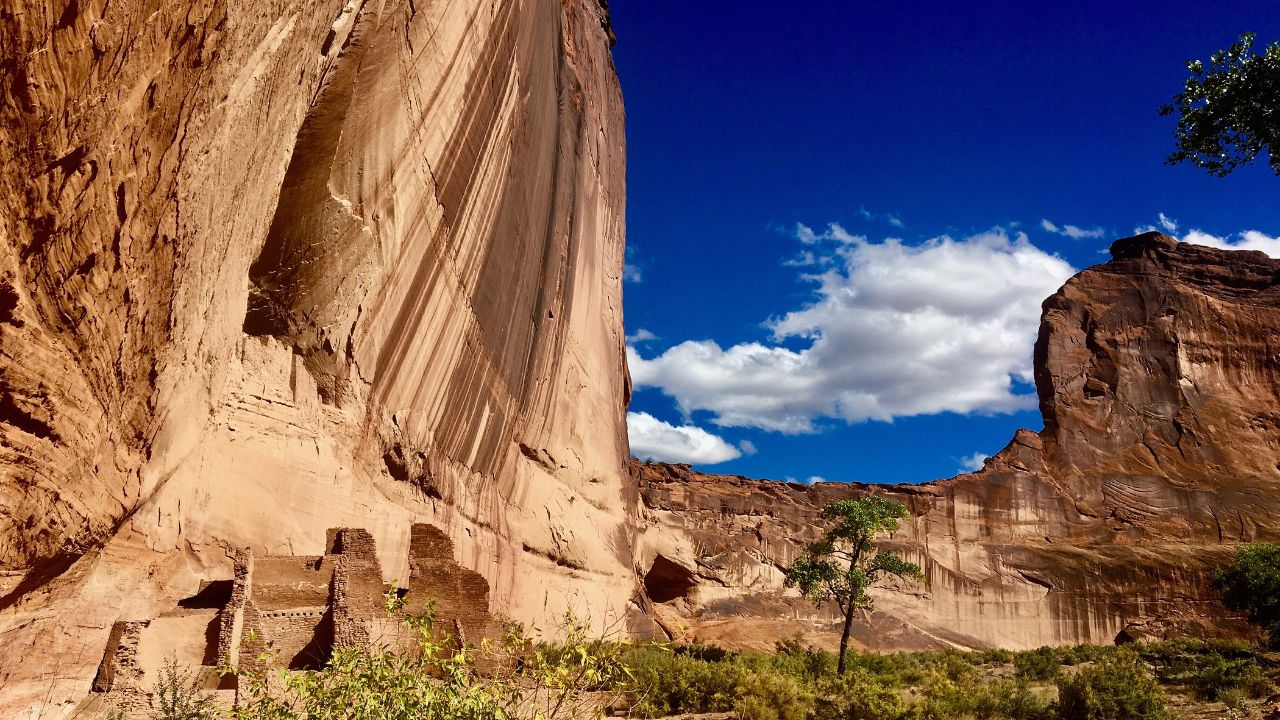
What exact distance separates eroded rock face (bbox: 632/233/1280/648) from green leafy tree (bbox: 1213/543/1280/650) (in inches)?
574

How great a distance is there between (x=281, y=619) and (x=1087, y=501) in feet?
160

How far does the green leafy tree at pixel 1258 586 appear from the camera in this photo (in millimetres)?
27891

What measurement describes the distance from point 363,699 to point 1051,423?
5404 centimetres

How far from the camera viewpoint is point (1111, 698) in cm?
1585

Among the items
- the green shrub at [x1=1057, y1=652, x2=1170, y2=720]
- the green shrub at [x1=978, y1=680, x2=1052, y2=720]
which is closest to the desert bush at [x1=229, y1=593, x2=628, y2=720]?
the green shrub at [x1=1057, y1=652, x2=1170, y2=720]

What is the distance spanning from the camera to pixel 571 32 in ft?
109

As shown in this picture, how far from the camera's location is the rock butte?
8688mm

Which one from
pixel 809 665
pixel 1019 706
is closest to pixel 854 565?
pixel 809 665

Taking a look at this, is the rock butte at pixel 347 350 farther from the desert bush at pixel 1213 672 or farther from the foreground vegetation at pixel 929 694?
the desert bush at pixel 1213 672

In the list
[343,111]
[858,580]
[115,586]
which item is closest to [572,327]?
[858,580]

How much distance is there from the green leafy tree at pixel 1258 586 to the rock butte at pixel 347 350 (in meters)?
14.5

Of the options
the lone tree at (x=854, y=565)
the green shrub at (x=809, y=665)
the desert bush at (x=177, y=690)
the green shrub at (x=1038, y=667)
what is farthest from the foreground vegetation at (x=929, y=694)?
the desert bush at (x=177, y=690)

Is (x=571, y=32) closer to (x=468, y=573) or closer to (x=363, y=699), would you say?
(x=468, y=573)

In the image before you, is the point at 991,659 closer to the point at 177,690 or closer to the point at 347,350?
the point at 347,350
